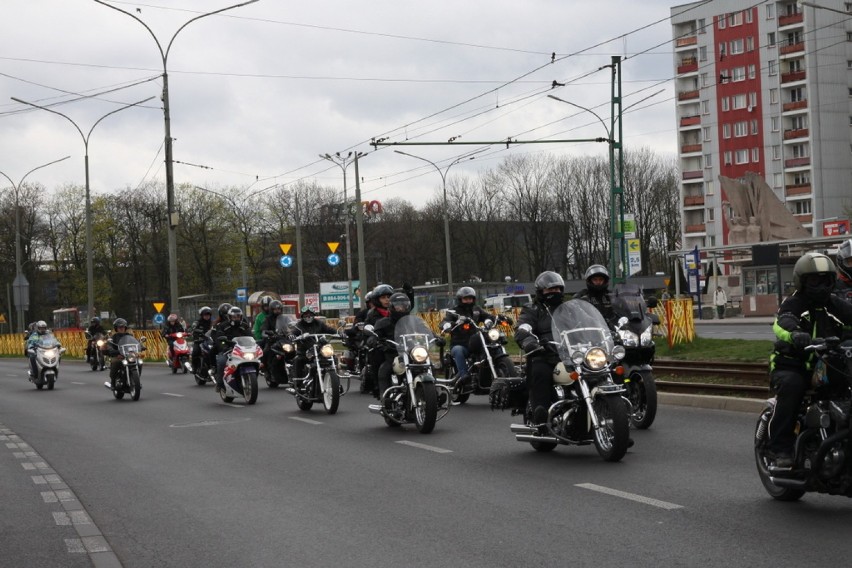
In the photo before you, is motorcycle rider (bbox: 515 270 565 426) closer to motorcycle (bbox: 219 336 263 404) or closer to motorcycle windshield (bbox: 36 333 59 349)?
motorcycle (bbox: 219 336 263 404)

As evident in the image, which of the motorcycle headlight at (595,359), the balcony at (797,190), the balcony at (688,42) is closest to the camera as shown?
the motorcycle headlight at (595,359)

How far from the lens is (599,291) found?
1211cm

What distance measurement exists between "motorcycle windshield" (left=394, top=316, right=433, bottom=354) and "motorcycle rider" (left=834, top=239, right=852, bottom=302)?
5.10 meters

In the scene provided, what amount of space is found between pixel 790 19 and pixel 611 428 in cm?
8288

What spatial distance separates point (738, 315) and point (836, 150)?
35224 millimetres

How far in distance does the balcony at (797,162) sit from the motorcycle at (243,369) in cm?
7518

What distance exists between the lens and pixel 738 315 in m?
56.1

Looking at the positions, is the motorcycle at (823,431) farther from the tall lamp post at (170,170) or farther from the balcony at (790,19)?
the balcony at (790,19)

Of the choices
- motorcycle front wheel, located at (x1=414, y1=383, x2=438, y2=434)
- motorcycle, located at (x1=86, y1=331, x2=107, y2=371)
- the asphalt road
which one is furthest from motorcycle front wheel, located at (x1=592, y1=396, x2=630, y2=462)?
motorcycle, located at (x1=86, y1=331, x2=107, y2=371)

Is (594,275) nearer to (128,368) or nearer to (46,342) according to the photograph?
(128,368)

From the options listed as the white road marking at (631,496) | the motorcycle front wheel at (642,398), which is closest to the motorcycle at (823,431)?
the white road marking at (631,496)

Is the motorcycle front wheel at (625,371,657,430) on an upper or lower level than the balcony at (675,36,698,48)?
lower

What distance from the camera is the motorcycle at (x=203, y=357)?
24.7 meters

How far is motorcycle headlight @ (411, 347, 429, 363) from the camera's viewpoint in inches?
511
